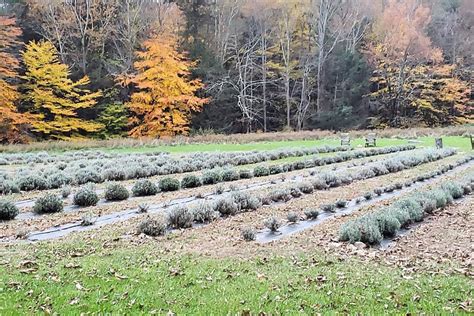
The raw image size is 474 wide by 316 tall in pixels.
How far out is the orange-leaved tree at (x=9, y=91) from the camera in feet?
97.3

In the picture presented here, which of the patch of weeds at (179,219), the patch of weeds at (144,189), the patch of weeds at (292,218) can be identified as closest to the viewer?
the patch of weeds at (179,219)

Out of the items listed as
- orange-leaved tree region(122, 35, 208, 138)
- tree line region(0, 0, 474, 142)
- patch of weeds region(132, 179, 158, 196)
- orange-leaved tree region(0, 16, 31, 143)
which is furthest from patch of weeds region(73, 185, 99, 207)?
tree line region(0, 0, 474, 142)

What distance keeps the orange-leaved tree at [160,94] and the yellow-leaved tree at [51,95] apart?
3.40 metres

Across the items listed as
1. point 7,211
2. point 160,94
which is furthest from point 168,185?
point 160,94

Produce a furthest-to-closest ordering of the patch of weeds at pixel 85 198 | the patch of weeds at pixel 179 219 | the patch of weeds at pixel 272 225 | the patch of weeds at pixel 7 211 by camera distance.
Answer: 1. the patch of weeds at pixel 85 198
2. the patch of weeds at pixel 7 211
3. the patch of weeds at pixel 179 219
4. the patch of weeds at pixel 272 225

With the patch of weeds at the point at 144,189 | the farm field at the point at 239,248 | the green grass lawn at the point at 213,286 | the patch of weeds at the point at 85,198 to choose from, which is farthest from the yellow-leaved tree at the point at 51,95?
the green grass lawn at the point at 213,286

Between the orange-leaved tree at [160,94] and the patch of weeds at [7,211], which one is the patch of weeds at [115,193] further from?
the orange-leaved tree at [160,94]

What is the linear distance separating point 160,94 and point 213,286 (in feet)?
102

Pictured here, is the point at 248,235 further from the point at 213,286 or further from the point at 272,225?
the point at 213,286

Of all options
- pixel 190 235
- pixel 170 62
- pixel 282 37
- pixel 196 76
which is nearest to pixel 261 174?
pixel 190 235

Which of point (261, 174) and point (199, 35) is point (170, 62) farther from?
point (261, 174)

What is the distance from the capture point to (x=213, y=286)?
4.60m

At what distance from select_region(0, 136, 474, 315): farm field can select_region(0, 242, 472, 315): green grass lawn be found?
2 cm

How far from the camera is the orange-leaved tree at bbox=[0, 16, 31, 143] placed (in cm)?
2966
